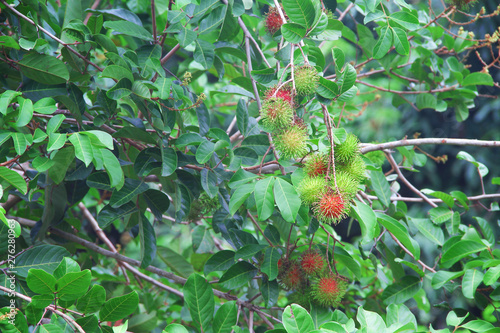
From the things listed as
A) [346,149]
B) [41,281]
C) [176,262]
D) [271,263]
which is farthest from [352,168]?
[176,262]

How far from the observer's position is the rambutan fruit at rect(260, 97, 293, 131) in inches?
37.0

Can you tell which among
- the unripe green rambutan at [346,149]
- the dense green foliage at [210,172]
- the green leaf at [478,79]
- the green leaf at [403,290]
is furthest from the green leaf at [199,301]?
the green leaf at [478,79]

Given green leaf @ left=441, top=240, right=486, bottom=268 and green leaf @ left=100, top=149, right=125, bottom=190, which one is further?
green leaf @ left=441, top=240, right=486, bottom=268

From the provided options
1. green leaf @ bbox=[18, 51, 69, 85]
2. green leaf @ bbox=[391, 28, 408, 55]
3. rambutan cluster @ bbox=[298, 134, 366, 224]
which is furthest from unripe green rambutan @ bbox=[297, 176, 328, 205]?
green leaf @ bbox=[18, 51, 69, 85]

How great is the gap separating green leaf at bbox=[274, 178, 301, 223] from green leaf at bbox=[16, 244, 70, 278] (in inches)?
24.5

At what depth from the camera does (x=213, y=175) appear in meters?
1.21

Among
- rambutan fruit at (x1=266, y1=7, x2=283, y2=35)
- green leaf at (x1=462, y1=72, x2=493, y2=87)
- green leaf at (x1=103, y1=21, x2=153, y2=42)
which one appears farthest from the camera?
green leaf at (x1=462, y1=72, x2=493, y2=87)

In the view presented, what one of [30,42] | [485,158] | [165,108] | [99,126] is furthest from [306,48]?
[485,158]

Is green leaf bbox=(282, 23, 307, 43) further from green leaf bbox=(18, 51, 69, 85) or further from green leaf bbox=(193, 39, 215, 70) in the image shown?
green leaf bbox=(18, 51, 69, 85)

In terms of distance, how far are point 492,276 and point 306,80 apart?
705 mm

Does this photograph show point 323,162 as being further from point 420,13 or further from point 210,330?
point 420,13

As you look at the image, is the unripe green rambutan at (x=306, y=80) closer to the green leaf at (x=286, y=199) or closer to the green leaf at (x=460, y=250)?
the green leaf at (x=286, y=199)

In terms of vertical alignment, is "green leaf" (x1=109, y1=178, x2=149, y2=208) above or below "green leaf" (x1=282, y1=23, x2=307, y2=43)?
below

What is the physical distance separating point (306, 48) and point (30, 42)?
2.45 feet
